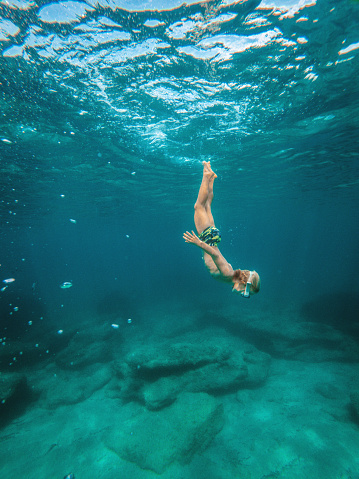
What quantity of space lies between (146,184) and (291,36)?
17.1m

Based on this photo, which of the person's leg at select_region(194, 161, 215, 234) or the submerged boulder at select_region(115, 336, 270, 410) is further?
the submerged boulder at select_region(115, 336, 270, 410)

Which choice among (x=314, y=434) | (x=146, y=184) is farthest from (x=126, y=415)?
(x=146, y=184)

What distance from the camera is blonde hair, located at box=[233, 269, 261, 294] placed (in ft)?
17.7

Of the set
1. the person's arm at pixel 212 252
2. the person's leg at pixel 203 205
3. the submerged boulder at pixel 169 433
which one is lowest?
the submerged boulder at pixel 169 433

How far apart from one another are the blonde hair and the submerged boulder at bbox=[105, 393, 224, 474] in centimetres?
541

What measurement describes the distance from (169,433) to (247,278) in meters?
6.08

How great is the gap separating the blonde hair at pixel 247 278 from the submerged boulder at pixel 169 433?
17.8 feet

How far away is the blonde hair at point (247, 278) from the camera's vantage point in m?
5.39

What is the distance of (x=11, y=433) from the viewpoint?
941cm

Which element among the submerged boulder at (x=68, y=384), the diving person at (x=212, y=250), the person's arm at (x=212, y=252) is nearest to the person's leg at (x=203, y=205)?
the diving person at (x=212, y=250)

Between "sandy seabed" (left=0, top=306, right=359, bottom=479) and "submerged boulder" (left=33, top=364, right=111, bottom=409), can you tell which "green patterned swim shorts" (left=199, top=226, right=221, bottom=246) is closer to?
"sandy seabed" (left=0, top=306, right=359, bottom=479)

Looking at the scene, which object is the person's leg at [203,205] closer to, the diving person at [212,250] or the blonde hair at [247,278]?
the diving person at [212,250]

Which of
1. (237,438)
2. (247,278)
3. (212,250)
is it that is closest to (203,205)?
(212,250)

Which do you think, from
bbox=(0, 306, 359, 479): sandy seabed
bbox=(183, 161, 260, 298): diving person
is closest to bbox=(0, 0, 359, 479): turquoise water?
bbox=(0, 306, 359, 479): sandy seabed
